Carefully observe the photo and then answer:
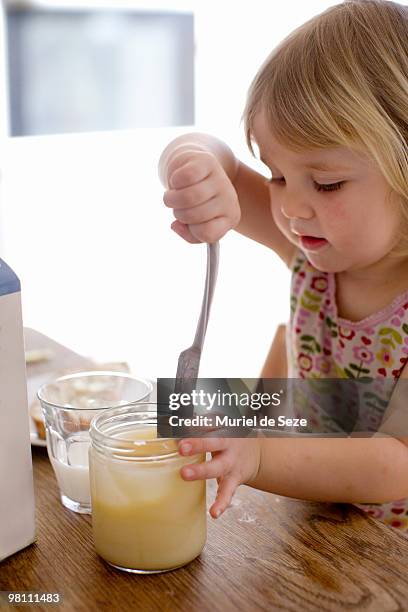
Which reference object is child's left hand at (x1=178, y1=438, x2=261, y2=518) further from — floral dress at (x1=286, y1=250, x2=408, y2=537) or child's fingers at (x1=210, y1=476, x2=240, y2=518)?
floral dress at (x1=286, y1=250, x2=408, y2=537)

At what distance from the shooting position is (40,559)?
644 mm

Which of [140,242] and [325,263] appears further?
[140,242]

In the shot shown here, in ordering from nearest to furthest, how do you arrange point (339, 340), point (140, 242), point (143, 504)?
point (143, 504), point (339, 340), point (140, 242)

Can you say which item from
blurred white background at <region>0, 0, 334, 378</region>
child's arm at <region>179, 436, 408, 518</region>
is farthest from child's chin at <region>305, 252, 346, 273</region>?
blurred white background at <region>0, 0, 334, 378</region>

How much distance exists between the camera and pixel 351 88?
0.84 m

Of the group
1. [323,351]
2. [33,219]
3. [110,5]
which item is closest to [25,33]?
[110,5]

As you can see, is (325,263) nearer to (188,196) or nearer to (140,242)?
(188,196)

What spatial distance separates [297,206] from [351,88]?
0.45 ft

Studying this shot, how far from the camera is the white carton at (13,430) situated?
610mm

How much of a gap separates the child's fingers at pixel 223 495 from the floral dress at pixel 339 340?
426mm

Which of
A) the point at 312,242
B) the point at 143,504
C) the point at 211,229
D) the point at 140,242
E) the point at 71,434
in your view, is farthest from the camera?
the point at 140,242

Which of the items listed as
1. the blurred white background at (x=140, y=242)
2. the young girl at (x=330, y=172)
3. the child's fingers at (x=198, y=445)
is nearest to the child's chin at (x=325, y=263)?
the young girl at (x=330, y=172)

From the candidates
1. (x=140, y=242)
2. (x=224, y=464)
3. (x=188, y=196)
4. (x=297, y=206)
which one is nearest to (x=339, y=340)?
(x=297, y=206)

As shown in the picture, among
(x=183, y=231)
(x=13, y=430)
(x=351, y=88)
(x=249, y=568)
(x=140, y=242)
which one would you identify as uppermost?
(x=351, y=88)
